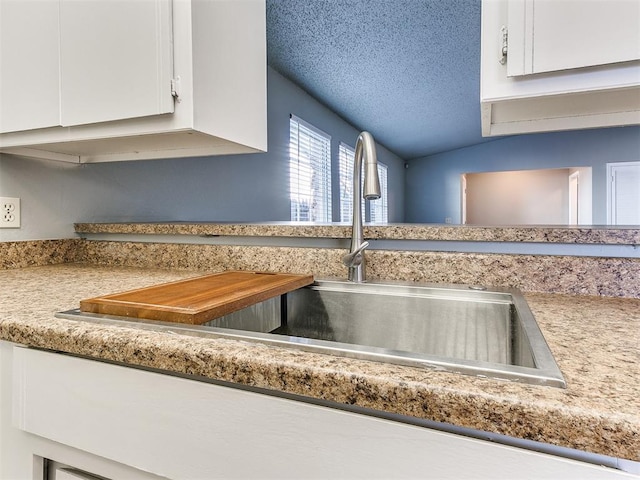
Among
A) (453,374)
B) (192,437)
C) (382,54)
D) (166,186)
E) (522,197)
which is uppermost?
(382,54)

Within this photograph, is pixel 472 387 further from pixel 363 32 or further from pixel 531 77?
pixel 363 32

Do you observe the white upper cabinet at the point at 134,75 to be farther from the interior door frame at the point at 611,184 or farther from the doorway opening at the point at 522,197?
the doorway opening at the point at 522,197

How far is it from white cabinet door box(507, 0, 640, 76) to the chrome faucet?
13.2 inches

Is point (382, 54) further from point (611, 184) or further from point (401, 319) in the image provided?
point (611, 184)

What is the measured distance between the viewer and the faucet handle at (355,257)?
0.99 m

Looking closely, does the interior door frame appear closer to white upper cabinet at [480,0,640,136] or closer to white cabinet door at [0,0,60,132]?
white upper cabinet at [480,0,640,136]

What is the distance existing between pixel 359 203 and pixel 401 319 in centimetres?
31

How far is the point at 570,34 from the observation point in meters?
0.67

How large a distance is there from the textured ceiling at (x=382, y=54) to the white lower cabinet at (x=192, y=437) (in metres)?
2.41

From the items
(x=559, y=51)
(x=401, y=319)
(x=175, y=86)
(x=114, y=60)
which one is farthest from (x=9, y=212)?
(x=559, y=51)

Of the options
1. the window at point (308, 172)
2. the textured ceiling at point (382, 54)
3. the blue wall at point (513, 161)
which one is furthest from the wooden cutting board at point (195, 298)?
the blue wall at point (513, 161)

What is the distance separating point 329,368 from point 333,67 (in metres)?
3.35

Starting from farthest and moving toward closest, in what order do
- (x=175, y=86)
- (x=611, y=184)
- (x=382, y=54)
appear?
(x=611, y=184)
(x=382, y=54)
(x=175, y=86)

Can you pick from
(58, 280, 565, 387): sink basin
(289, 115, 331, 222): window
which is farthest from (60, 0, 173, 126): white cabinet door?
(289, 115, 331, 222): window
